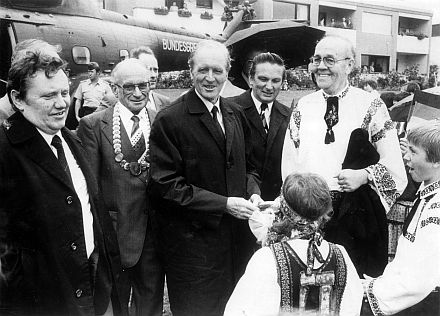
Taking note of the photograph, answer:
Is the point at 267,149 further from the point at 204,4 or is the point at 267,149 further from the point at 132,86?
the point at 204,4

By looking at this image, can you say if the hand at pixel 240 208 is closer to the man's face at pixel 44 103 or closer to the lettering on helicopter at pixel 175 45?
the man's face at pixel 44 103

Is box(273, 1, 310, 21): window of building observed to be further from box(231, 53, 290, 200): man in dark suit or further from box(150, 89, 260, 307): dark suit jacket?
box(150, 89, 260, 307): dark suit jacket

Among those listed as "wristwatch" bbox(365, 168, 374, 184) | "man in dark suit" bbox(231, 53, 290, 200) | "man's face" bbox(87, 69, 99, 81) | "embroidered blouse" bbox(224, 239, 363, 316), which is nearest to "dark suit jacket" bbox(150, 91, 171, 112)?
"man in dark suit" bbox(231, 53, 290, 200)

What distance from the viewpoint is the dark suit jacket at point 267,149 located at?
273 cm

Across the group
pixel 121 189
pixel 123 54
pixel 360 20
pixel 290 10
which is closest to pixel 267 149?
pixel 121 189

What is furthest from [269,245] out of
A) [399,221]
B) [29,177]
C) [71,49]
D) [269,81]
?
[71,49]

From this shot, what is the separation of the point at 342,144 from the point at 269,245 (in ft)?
3.03

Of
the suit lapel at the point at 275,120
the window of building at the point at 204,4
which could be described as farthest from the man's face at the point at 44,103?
the window of building at the point at 204,4

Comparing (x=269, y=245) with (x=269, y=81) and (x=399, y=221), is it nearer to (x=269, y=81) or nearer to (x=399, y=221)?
(x=269, y=81)

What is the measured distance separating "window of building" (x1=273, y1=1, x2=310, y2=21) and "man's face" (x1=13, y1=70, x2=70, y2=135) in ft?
12.4

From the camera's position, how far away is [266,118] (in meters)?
2.89

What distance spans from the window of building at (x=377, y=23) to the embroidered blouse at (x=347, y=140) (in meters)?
1.91

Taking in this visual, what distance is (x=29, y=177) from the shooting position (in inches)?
58.7

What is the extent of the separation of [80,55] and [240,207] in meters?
3.39
